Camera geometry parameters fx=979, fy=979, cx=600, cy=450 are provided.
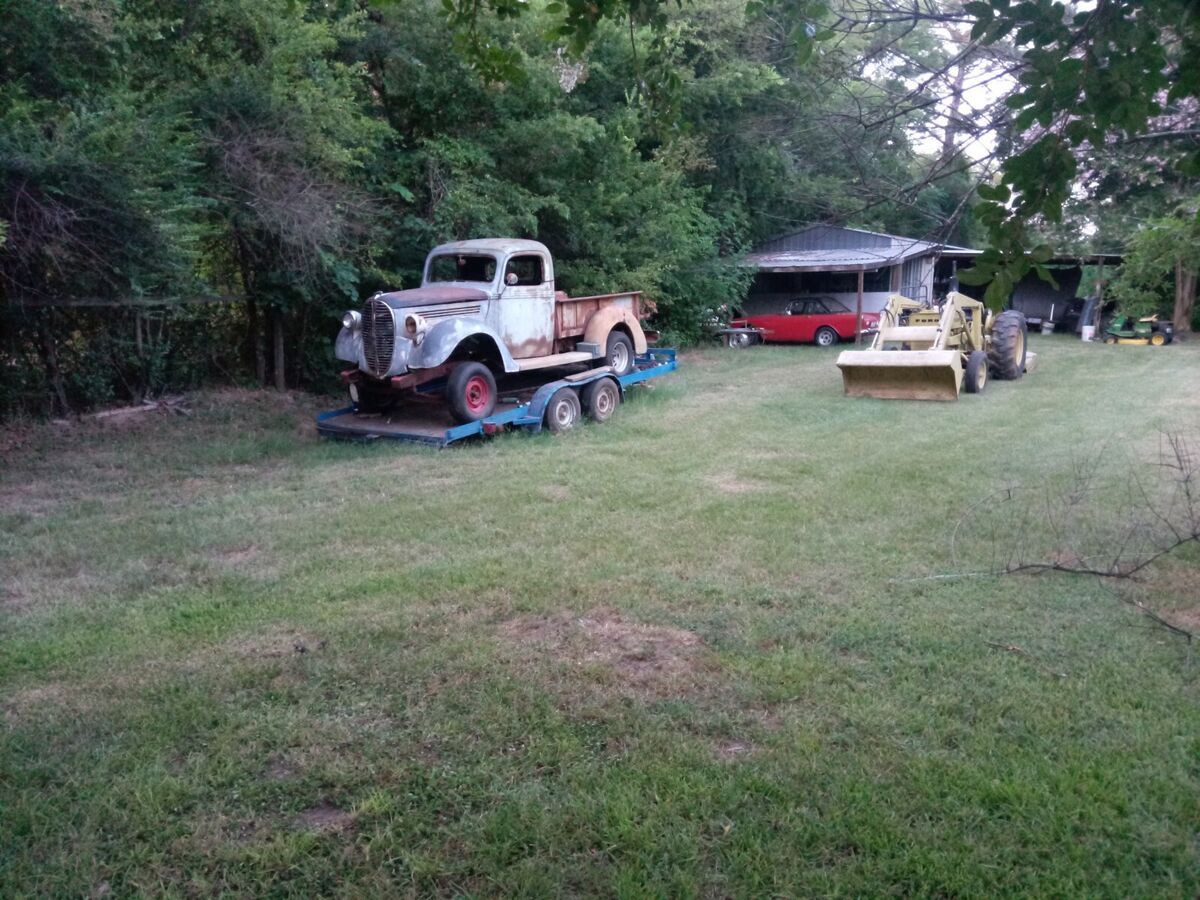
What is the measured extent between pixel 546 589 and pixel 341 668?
1466mm

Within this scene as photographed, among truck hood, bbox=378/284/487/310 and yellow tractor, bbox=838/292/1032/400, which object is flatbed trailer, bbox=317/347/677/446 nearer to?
truck hood, bbox=378/284/487/310

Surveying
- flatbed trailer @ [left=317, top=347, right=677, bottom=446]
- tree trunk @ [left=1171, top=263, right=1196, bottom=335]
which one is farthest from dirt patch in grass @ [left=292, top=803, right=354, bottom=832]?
tree trunk @ [left=1171, top=263, right=1196, bottom=335]

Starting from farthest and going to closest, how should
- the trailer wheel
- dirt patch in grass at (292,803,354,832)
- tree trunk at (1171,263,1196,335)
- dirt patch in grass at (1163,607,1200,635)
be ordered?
tree trunk at (1171,263,1196,335) < the trailer wheel < dirt patch in grass at (1163,607,1200,635) < dirt patch in grass at (292,803,354,832)

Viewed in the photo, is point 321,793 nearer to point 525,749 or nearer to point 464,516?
point 525,749

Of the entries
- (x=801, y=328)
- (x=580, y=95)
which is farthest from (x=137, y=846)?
(x=801, y=328)

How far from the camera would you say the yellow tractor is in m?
13.9

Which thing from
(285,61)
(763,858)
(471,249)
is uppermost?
(285,61)

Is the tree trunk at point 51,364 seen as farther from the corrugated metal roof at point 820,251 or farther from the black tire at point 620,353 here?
the corrugated metal roof at point 820,251

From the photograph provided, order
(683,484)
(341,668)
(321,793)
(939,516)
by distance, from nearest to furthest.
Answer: (321,793), (341,668), (939,516), (683,484)

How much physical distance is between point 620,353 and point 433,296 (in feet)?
11.1

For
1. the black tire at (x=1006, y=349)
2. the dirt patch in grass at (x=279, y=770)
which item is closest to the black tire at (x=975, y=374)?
the black tire at (x=1006, y=349)

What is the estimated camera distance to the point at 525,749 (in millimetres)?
3898

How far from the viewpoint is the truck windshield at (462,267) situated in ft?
38.7

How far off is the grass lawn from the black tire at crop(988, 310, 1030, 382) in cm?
834
